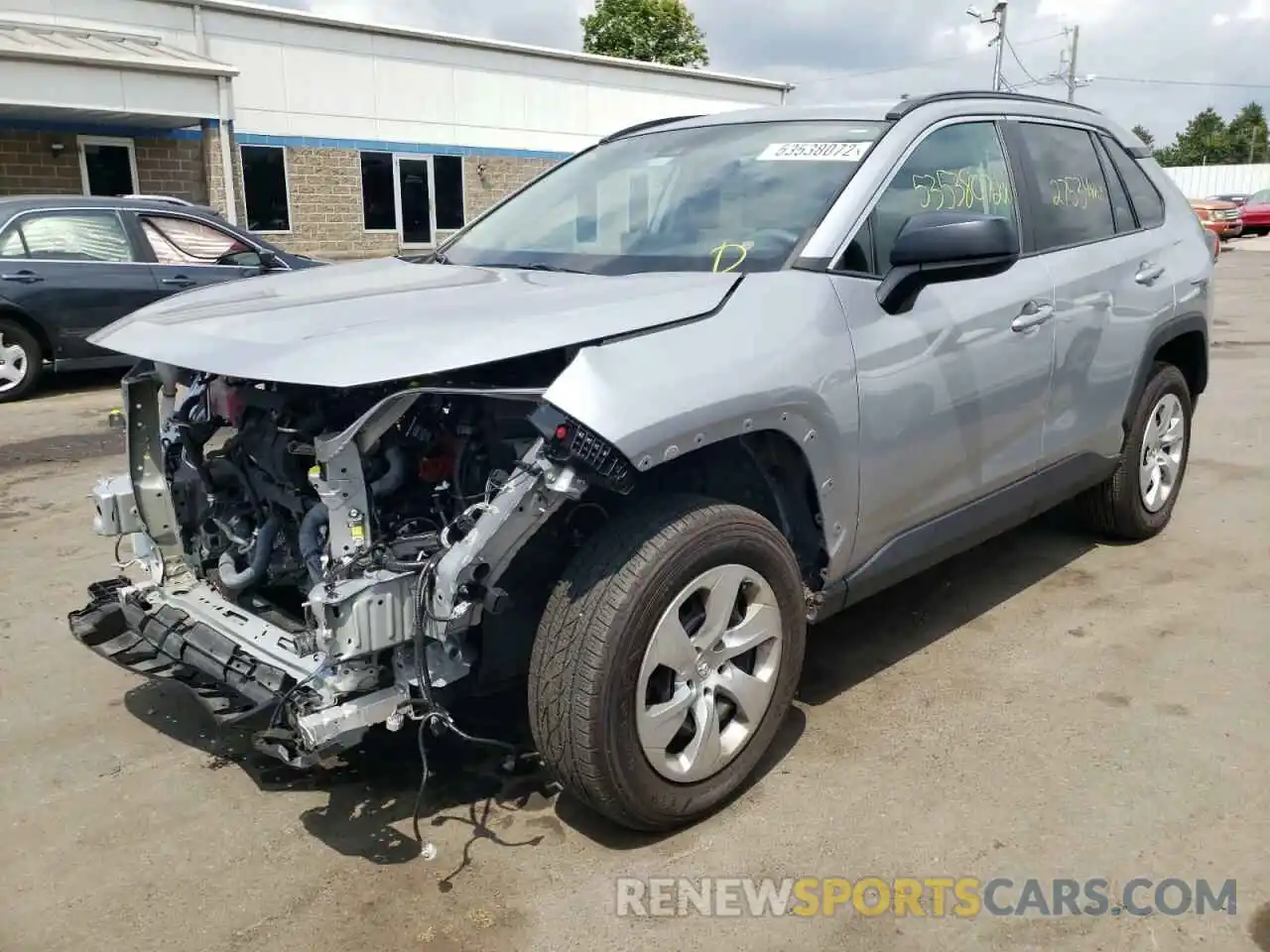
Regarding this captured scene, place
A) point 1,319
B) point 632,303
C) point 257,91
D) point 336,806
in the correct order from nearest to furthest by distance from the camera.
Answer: point 632,303 → point 336,806 → point 1,319 → point 257,91

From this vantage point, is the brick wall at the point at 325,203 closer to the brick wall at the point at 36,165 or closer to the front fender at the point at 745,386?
the brick wall at the point at 36,165

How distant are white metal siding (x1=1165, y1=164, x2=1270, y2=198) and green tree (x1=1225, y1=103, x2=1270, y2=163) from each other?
1670 inches

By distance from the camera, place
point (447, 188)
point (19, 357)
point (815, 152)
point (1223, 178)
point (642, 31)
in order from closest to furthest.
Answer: point (815, 152), point (19, 357), point (447, 188), point (642, 31), point (1223, 178)

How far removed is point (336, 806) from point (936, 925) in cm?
163

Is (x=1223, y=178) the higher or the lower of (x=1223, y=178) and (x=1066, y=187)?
the higher

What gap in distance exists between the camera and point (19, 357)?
8.94m

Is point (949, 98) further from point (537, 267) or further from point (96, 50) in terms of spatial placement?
point (96, 50)

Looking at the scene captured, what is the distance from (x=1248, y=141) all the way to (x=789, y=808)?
350 feet

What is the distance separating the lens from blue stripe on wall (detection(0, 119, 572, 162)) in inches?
639

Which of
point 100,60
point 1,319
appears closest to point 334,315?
point 1,319

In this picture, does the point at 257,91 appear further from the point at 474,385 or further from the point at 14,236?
the point at 474,385

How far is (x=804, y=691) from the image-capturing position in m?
3.72

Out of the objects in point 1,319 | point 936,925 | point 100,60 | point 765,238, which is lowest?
point 936,925

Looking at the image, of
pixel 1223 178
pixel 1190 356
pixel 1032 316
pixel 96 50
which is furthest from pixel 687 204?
pixel 1223 178
